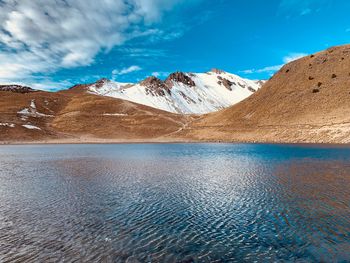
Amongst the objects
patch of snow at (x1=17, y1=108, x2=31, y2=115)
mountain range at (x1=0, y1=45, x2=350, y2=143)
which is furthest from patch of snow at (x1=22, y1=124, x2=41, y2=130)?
patch of snow at (x1=17, y1=108, x2=31, y2=115)

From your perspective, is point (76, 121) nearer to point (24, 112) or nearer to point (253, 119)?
point (24, 112)

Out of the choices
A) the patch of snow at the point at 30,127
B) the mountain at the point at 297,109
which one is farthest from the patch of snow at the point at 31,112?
the mountain at the point at 297,109

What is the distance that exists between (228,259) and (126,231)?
18.9ft

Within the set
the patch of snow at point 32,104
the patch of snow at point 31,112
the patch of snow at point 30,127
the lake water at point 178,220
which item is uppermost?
the patch of snow at point 32,104

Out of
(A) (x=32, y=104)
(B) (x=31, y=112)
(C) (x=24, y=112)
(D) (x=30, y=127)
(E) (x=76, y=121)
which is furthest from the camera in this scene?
(A) (x=32, y=104)

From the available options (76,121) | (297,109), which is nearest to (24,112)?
(76,121)

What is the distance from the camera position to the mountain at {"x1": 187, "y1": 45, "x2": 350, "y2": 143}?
320 ft

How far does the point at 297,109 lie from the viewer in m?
116

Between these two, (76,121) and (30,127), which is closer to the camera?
(30,127)

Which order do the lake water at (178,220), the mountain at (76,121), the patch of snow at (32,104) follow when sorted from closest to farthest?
the lake water at (178,220)
the mountain at (76,121)
the patch of snow at (32,104)

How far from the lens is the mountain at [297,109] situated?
320 feet

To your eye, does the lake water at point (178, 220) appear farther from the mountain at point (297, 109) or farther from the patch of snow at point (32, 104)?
the patch of snow at point (32, 104)

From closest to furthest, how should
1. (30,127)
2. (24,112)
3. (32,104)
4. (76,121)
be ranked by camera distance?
(30,127) → (76,121) → (24,112) → (32,104)

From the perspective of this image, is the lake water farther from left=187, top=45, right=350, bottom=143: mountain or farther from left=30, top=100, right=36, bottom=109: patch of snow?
left=30, top=100, right=36, bottom=109: patch of snow
